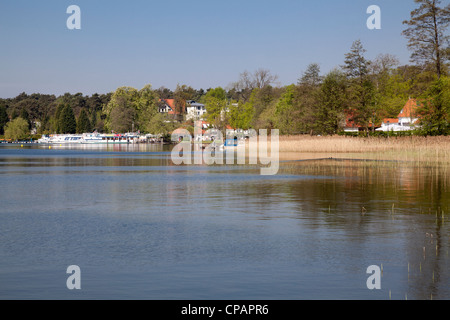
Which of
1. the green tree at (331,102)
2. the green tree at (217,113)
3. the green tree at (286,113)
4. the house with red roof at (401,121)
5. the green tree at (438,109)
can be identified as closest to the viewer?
the green tree at (438,109)

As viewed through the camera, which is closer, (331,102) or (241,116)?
(331,102)

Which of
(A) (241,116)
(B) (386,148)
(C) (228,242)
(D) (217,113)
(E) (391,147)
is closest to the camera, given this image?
(C) (228,242)

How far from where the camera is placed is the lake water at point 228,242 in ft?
43.1

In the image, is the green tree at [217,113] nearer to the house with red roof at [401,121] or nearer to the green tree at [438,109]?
the house with red roof at [401,121]

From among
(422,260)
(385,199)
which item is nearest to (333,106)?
(385,199)

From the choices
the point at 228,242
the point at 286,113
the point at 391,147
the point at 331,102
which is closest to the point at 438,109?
the point at 391,147

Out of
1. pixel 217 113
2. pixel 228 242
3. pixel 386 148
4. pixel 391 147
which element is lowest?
pixel 228 242

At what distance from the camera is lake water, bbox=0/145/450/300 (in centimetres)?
1314

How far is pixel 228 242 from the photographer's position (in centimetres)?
1883

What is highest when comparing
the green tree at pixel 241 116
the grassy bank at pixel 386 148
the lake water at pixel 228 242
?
the green tree at pixel 241 116

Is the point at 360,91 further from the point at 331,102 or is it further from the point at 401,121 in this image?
the point at 401,121

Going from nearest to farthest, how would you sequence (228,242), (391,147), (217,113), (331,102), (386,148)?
(228,242)
(391,147)
(386,148)
(331,102)
(217,113)

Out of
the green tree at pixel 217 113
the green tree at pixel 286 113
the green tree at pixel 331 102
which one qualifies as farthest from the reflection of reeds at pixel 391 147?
the green tree at pixel 217 113
